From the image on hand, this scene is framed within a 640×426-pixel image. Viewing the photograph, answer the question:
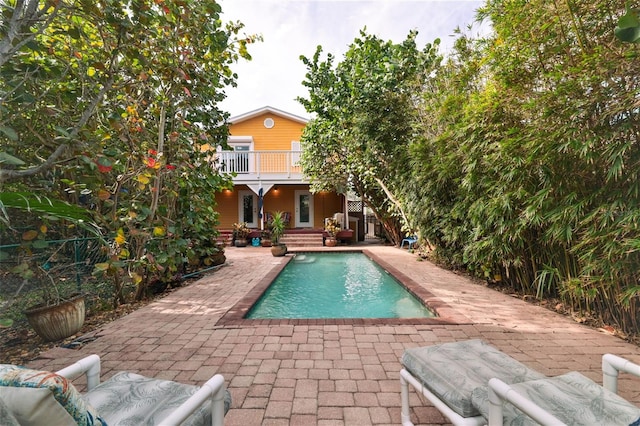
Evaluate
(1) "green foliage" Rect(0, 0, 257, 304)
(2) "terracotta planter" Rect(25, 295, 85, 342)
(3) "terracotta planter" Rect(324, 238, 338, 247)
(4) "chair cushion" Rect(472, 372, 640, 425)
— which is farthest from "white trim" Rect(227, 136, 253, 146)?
(4) "chair cushion" Rect(472, 372, 640, 425)

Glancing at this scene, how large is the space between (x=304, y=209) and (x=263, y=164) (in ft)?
9.99

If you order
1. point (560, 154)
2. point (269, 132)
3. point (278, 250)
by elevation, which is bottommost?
point (278, 250)

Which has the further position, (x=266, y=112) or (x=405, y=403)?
(x=266, y=112)

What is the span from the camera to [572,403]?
114 centimetres

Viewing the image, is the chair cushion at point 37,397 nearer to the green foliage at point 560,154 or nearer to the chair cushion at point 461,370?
the chair cushion at point 461,370

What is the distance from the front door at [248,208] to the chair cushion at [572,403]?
13.2 meters

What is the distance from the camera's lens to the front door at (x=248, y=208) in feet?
45.3

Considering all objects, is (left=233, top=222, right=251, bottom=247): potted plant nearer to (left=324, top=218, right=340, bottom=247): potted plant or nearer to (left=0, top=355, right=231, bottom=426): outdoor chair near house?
(left=324, top=218, right=340, bottom=247): potted plant

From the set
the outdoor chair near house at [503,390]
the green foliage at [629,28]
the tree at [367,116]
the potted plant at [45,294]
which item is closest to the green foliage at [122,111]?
the potted plant at [45,294]

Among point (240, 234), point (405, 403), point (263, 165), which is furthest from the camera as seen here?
point (263, 165)

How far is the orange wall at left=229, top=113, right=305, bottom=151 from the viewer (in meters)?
13.9

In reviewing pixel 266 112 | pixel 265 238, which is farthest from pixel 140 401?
pixel 266 112

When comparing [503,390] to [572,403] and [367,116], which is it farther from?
[367,116]

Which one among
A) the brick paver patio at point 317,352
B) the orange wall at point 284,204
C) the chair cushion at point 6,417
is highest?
the orange wall at point 284,204
